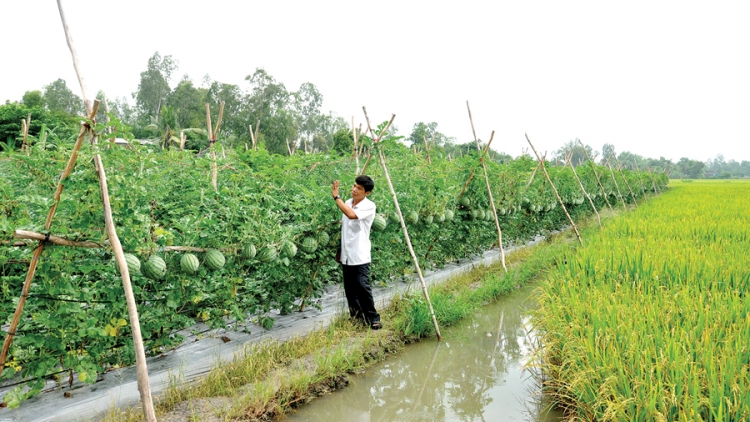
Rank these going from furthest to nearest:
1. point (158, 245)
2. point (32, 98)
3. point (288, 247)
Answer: point (32, 98) → point (288, 247) → point (158, 245)

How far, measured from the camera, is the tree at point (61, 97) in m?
47.1

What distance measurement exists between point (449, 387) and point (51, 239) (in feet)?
10.7

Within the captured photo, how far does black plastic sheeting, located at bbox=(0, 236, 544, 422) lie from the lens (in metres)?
3.14

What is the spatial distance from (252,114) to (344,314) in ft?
115

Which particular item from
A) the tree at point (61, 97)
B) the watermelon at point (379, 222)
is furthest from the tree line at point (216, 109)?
the watermelon at point (379, 222)

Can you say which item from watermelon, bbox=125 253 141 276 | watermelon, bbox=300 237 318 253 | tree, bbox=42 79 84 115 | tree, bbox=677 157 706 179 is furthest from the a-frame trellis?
tree, bbox=677 157 706 179

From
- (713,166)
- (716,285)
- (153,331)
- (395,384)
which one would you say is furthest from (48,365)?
(713,166)

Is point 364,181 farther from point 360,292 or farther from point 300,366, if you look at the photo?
point 300,366

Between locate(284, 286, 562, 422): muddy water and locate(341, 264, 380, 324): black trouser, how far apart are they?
56 cm

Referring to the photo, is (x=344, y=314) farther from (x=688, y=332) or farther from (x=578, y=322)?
(x=688, y=332)

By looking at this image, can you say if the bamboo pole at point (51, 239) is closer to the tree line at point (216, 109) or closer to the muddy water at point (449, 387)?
the muddy water at point (449, 387)

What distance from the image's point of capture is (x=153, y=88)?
1828 inches

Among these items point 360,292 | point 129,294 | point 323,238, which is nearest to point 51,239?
point 129,294

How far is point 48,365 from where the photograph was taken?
2.99 meters
